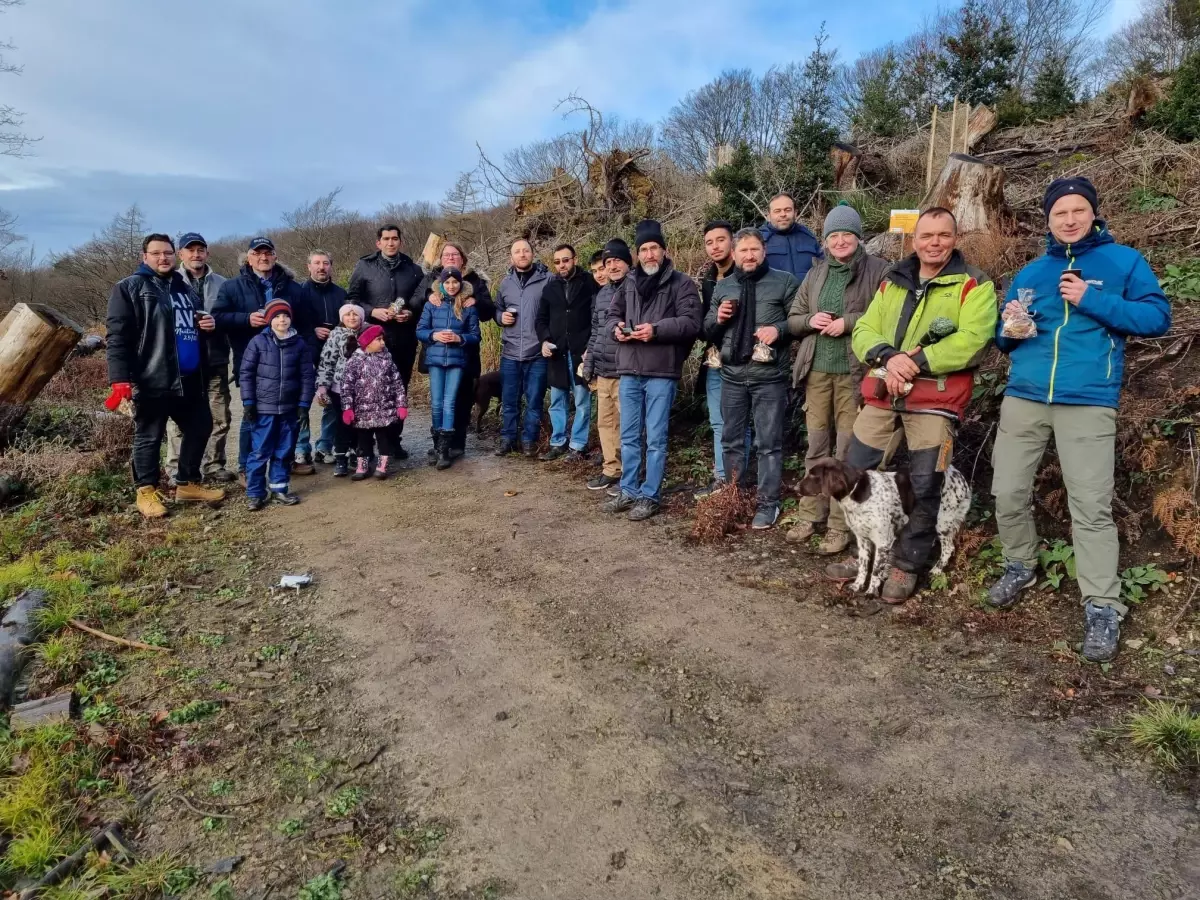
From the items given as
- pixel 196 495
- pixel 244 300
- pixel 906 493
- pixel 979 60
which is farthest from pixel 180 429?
pixel 979 60

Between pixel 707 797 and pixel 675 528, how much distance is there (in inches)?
119

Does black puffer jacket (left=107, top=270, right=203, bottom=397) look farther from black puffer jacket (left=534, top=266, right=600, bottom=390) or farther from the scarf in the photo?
the scarf

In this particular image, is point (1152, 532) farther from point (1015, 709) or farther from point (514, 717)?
point (514, 717)

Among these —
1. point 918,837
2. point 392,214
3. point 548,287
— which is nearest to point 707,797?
point 918,837

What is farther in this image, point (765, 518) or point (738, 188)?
point (738, 188)

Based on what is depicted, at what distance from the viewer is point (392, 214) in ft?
94.6

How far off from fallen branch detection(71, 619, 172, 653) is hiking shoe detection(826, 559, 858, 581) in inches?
165

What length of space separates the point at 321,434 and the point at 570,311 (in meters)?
3.30

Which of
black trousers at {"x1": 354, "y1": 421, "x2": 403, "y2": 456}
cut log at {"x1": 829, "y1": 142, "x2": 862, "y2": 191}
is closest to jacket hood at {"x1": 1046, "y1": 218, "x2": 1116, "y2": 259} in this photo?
black trousers at {"x1": 354, "y1": 421, "x2": 403, "y2": 456}

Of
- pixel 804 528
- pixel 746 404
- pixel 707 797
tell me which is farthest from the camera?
pixel 746 404

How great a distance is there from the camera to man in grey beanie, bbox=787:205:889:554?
4.86 m

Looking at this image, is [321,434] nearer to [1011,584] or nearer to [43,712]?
[43,712]

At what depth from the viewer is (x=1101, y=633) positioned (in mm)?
3506

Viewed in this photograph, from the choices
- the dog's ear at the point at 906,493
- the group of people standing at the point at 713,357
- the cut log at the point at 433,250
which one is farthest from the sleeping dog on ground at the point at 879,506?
the cut log at the point at 433,250
